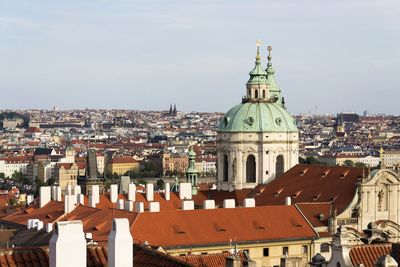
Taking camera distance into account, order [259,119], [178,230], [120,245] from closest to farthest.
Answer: [120,245] → [178,230] → [259,119]

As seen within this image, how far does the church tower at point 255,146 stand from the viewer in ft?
222

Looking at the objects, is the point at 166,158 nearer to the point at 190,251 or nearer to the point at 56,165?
the point at 56,165

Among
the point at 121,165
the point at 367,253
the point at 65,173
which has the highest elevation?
the point at 367,253

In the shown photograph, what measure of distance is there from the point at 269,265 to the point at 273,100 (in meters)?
23.7

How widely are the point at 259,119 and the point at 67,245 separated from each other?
53.4 m

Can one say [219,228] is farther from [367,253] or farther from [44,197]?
[367,253]

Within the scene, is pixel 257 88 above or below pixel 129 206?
above

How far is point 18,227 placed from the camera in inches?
2244

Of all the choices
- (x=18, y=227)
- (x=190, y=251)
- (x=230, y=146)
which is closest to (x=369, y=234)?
(x=190, y=251)

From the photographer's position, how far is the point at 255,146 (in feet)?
223

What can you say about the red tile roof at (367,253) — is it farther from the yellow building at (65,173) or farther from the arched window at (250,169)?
the yellow building at (65,173)

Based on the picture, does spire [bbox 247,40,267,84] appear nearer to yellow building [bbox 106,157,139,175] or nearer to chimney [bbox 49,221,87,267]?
chimney [bbox 49,221,87,267]

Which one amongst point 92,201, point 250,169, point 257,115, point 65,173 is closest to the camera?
point 92,201

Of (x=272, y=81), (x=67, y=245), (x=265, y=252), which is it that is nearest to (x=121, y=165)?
(x=272, y=81)
